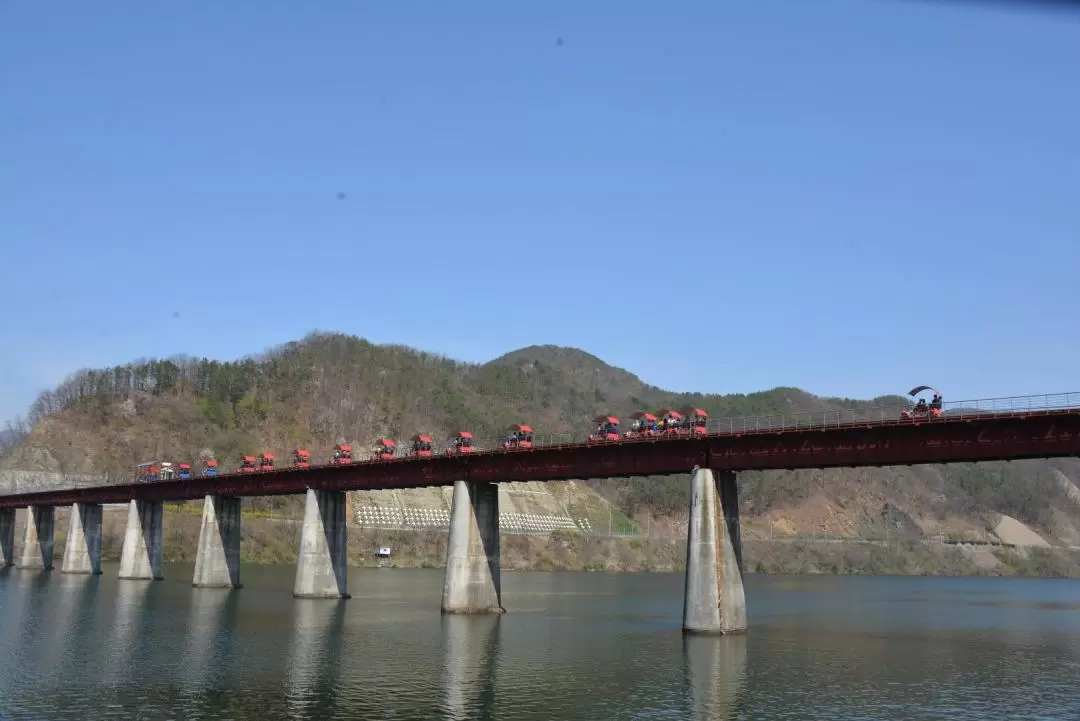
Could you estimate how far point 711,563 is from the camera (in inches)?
2854

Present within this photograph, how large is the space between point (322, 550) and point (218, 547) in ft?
71.4

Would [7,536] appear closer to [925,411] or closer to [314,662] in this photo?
[314,662]

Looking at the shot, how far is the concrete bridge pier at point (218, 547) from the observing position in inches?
4788

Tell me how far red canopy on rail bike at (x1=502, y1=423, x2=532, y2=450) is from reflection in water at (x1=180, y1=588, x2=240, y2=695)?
2728cm

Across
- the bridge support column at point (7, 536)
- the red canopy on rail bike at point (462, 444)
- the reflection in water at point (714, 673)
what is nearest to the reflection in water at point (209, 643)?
the red canopy on rail bike at point (462, 444)

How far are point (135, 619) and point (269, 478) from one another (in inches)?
1425

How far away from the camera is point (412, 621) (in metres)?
85.8

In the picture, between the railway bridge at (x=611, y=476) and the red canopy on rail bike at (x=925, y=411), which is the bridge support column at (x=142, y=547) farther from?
the red canopy on rail bike at (x=925, y=411)

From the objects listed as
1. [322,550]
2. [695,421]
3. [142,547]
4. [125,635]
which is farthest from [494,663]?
[142,547]

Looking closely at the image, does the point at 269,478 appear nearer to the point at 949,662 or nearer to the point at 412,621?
the point at 412,621

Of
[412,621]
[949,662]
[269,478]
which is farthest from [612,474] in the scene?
[269,478]

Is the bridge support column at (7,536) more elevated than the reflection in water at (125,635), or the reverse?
the bridge support column at (7,536)

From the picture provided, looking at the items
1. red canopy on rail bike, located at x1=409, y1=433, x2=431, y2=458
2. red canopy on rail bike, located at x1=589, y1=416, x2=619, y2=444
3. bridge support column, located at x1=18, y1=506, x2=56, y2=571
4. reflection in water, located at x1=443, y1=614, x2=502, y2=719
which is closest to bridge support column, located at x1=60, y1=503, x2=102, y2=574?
bridge support column, located at x1=18, y1=506, x2=56, y2=571

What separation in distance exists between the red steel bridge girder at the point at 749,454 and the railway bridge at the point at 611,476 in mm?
84
